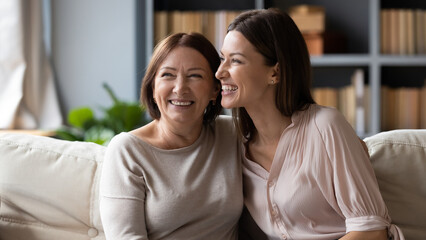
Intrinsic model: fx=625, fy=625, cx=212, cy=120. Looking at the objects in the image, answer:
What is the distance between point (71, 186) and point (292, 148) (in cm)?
71

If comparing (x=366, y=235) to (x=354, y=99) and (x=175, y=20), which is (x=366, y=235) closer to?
(x=354, y=99)

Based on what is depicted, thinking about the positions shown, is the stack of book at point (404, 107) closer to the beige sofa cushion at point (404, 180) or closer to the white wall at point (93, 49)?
the white wall at point (93, 49)

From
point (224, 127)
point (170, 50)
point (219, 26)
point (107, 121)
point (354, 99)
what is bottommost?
point (107, 121)

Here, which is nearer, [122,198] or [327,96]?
[122,198]

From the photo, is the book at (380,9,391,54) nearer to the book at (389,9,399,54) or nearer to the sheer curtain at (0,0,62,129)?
the book at (389,9,399,54)

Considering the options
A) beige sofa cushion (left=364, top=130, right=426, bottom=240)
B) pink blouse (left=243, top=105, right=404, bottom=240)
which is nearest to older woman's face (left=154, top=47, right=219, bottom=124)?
pink blouse (left=243, top=105, right=404, bottom=240)

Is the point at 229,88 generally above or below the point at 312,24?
below

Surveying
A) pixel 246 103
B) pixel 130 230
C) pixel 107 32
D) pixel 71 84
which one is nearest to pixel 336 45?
pixel 107 32

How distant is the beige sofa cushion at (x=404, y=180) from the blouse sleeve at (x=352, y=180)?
19 centimetres

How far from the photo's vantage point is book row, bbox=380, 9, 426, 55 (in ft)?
13.1

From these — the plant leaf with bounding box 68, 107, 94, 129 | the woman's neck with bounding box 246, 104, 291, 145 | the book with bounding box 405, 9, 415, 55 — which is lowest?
the plant leaf with bounding box 68, 107, 94, 129

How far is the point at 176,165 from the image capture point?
188 centimetres

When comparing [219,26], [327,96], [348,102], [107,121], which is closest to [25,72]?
[107,121]

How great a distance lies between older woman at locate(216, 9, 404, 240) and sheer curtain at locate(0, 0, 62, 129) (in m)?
2.50
